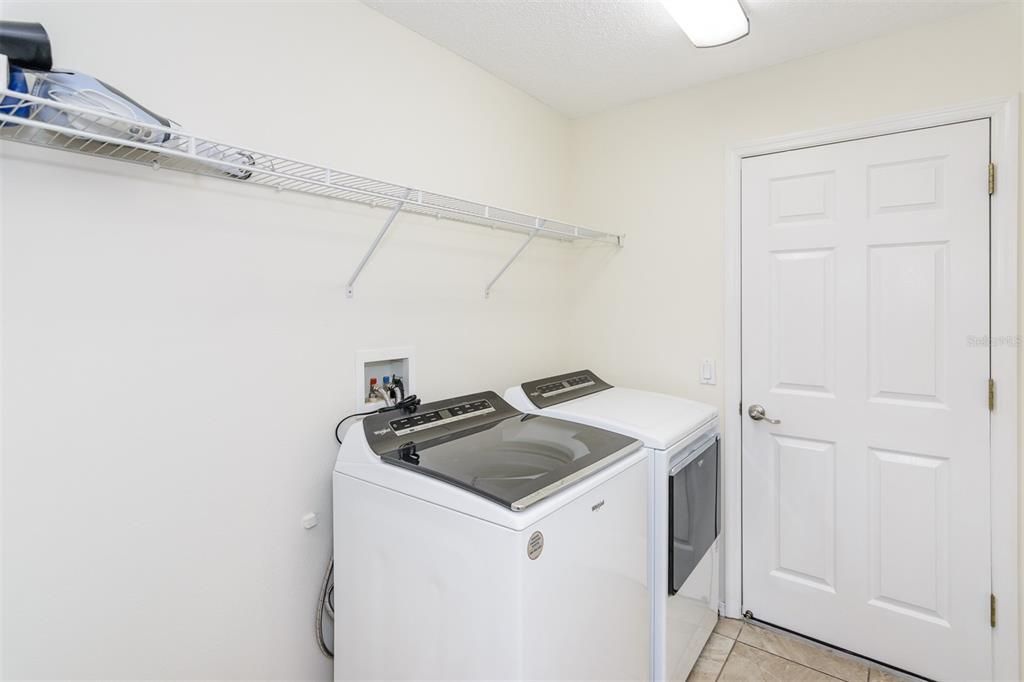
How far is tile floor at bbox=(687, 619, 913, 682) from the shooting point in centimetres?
195

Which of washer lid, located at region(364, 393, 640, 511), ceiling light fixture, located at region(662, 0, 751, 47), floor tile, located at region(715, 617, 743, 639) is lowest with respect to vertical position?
floor tile, located at region(715, 617, 743, 639)

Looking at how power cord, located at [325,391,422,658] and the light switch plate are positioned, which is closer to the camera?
power cord, located at [325,391,422,658]

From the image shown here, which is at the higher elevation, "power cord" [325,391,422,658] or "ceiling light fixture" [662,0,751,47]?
"ceiling light fixture" [662,0,751,47]

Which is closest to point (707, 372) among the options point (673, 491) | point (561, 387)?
point (561, 387)

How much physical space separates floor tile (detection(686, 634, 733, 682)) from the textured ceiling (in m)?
2.47

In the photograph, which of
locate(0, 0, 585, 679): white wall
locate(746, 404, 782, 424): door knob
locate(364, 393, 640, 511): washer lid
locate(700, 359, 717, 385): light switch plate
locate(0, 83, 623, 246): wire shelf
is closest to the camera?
locate(0, 83, 623, 246): wire shelf

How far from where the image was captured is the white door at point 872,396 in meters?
1.82

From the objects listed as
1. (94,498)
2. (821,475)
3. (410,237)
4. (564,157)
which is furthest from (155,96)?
(821,475)

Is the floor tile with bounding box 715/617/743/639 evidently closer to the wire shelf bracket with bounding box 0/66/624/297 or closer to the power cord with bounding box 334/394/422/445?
the power cord with bounding box 334/394/422/445

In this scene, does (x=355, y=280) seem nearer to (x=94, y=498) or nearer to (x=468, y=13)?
(x=94, y=498)

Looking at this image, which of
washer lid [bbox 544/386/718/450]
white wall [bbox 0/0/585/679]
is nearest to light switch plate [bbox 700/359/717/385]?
washer lid [bbox 544/386/718/450]

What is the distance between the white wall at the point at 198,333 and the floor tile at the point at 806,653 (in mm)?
1777

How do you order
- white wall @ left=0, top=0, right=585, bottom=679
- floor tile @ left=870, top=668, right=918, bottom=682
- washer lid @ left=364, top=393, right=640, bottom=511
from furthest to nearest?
floor tile @ left=870, top=668, right=918, bottom=682 → washer lid @ left=364, top=393, right=640, bottom=511 → white wall @ left=0, top=0, right=585, bottom=679

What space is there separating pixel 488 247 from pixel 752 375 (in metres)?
1.32
